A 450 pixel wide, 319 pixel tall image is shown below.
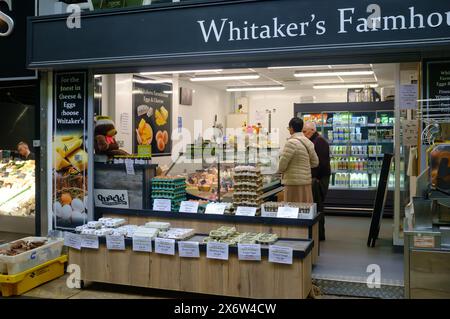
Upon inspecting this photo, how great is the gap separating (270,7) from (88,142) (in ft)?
8.52

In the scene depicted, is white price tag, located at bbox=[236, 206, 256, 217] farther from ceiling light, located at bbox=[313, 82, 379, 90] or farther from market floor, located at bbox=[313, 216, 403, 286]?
ceiling light, located at bbox=[313, 82, 379, 90]

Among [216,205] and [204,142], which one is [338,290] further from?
[204,142]

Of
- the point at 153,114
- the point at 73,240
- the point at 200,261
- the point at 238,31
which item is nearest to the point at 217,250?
the point at 200,261

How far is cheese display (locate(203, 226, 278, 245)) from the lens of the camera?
164 inches

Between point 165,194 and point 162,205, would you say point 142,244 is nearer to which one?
point 162,205

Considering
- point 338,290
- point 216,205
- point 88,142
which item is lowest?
point 338,290

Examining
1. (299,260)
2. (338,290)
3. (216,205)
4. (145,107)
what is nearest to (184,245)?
(216,205)

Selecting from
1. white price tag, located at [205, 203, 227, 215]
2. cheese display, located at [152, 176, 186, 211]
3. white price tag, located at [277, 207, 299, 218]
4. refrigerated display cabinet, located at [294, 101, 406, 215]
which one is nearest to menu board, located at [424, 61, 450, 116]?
white price tag, located at [277, 207, 299, 218]

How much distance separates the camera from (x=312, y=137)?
698cm

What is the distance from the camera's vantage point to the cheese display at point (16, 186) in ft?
22.1

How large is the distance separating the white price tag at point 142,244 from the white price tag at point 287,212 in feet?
4.38

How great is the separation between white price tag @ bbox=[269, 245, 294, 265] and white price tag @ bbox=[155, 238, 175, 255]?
0.96m

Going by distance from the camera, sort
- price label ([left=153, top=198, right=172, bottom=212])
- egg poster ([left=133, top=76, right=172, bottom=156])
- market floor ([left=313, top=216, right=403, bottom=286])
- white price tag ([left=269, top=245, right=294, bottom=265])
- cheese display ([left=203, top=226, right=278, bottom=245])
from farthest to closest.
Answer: egg poster ([left=133, top=76, right=172, bottom=156])
price label ([left=153, top=198, right=172, bottom=212])
market floor ([left=313, top=216, right=403, bottom=286])
cheese display ([left=203, top=226, right=278, bottom=245])
white price tag ([left=269, top=245, right=294, bottom=265])

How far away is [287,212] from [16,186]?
179 inches
